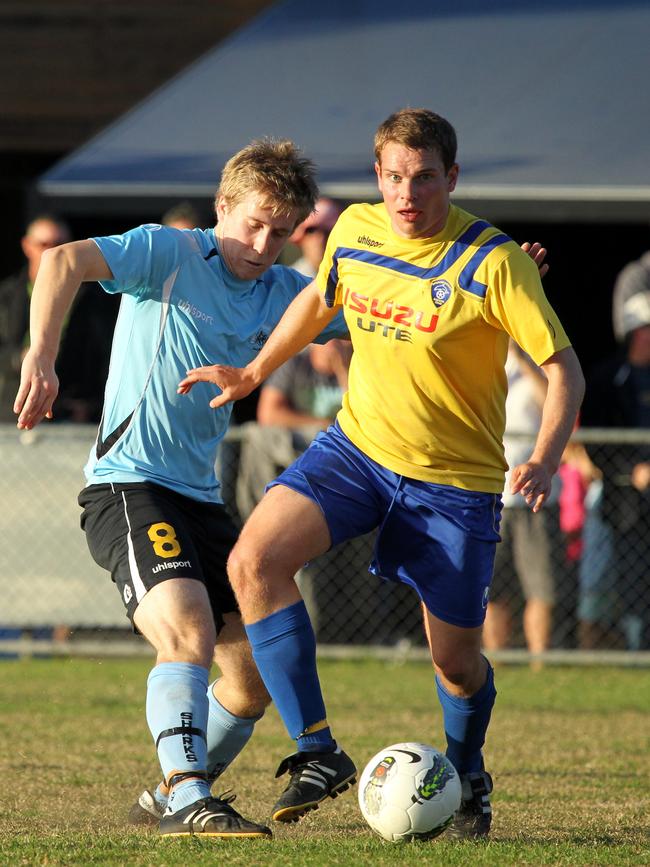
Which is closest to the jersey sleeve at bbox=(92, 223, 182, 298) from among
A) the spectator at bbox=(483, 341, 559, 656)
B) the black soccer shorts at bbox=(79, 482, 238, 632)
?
the black soccer shorts at bbox=(79, 482, 238, 632)

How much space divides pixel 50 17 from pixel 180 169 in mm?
3833

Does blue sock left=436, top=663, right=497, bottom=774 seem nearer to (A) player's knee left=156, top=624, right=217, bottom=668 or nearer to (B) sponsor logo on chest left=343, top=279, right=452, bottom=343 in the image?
(A) player's knee left=156, top=624, right=217, bottom=668

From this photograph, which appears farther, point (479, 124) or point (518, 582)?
point (479, 124)

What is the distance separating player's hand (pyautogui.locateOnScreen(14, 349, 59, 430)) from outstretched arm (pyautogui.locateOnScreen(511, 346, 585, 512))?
1.53 metres

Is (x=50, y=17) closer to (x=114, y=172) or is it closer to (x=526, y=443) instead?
(x=114, y=172)

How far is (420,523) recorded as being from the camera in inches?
209

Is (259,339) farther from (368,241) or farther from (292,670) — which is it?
(292,670)

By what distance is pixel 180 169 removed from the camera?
39.9ft

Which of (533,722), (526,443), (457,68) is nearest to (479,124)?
(457,68)

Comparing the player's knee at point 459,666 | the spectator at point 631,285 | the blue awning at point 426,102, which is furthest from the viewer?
the blue awning at point 426,102

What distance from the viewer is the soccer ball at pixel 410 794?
4930 mm

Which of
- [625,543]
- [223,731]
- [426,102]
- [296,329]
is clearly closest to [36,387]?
[296,329]

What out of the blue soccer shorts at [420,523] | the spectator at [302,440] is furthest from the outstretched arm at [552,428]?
the spectator at [302,440]

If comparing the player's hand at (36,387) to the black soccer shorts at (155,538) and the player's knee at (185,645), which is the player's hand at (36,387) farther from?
the player's knee at (185,645)
